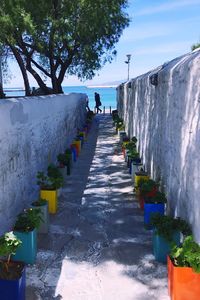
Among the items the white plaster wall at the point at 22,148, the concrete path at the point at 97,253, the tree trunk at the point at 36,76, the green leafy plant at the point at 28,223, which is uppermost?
the tree trunk at the point at 36,76

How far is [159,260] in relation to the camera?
17.8ft

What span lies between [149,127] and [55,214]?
342 cm

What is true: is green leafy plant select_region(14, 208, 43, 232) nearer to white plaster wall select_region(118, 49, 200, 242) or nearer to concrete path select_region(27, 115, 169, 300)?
concrete path select_region(27, 115, 169, 300)

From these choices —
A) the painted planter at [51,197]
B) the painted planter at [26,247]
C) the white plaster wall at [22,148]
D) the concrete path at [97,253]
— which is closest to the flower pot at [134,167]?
the concrete path at [97,253]

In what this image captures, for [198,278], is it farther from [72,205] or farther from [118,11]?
[118,11]

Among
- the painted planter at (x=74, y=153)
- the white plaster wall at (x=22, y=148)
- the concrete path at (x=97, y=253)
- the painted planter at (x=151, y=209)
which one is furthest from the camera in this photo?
the painted planter at (x=74, y=153)

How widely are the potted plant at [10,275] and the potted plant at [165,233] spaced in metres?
2.00

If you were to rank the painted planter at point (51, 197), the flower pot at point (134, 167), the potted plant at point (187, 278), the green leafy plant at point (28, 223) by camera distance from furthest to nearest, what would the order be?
the flower pot at point (134, 167)
the painted planter at point (51, 197)
the green leafy plant at point (28, 223)
the potted plant at point (187, 278)

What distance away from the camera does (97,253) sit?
18.7 ft

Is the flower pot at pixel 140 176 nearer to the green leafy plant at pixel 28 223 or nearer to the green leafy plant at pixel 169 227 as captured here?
the green leafy plant at pixel 169 227

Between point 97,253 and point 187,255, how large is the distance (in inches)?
72.9

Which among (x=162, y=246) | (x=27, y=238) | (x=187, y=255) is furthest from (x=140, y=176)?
(x=187, y=255)

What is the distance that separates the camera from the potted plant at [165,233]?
5.15 metres

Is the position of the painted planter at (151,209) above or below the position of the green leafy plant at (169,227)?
below
